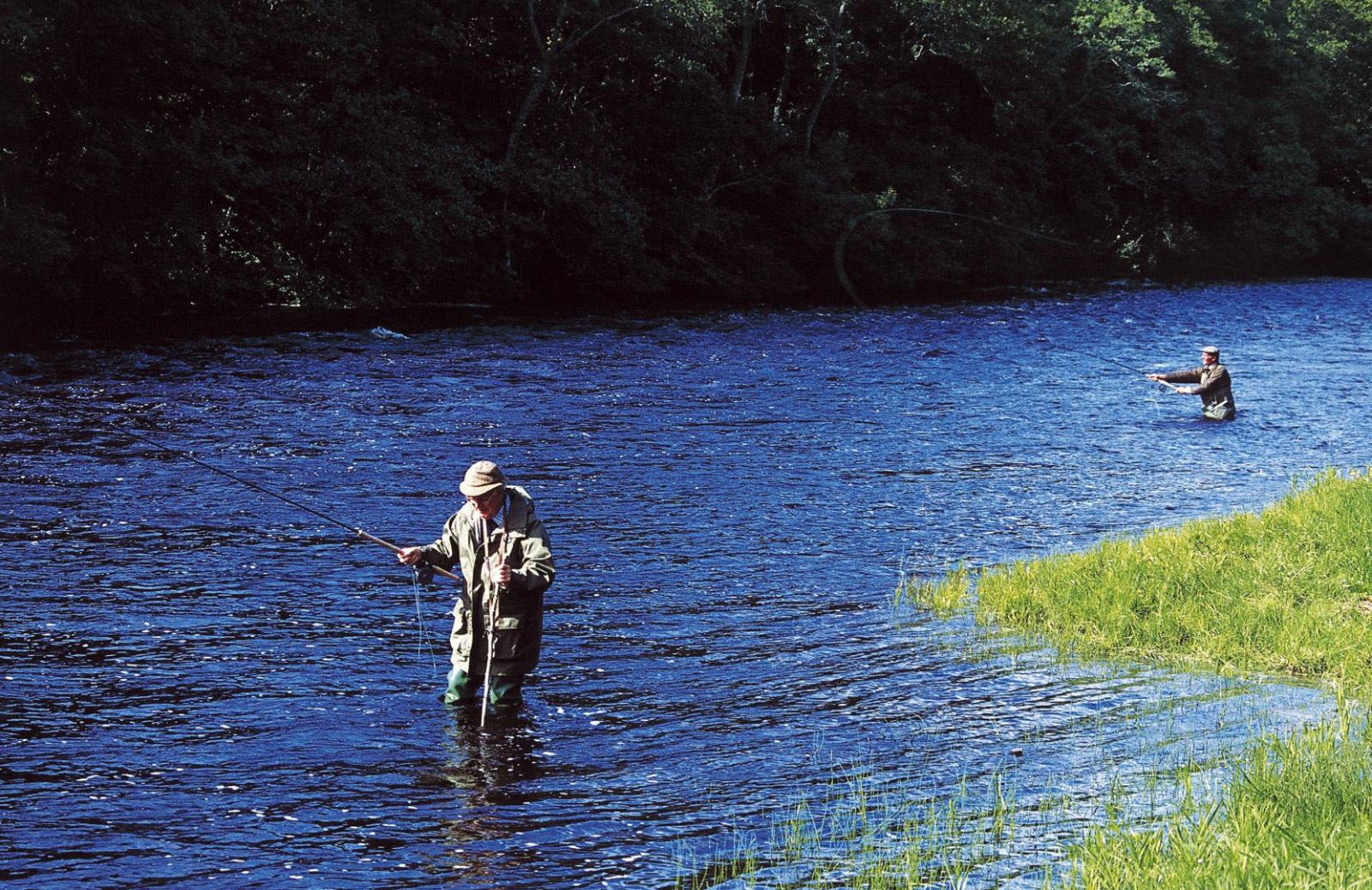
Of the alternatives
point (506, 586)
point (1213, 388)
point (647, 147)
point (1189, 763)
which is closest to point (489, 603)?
point (506, 586)

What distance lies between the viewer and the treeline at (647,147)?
30188mm

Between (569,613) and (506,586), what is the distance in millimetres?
3304

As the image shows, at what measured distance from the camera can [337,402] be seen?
21.6m

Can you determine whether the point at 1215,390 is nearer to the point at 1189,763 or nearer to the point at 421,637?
the point at 421,637

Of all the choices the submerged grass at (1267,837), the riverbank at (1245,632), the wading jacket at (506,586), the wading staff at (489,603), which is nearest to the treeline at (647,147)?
the wading jacket at (506,586)

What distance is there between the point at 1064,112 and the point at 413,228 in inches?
1227

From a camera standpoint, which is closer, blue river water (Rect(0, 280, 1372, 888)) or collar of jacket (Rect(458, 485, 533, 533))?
blue river water (Rect(0, 280, 1372, 888))

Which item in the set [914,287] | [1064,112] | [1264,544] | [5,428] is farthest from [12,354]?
[1064,112]

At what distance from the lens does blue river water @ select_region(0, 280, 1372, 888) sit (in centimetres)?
730

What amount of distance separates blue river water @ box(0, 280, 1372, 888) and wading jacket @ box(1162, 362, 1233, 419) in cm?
27

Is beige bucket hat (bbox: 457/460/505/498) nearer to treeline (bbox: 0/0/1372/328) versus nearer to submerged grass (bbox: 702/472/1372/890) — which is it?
submerged grass (bbox: 702/472/1372/890)

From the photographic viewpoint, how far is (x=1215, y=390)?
2253 cm

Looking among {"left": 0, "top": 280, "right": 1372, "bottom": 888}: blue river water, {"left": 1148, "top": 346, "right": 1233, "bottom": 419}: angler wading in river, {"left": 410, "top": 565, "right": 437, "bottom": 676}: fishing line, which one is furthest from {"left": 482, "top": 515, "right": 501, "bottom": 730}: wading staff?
{"left": 1148, "top": 346, "right": 1233, "bottom": 419}: angler wading in river

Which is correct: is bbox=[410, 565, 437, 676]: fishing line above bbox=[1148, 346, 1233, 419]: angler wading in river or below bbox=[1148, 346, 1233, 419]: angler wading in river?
below
